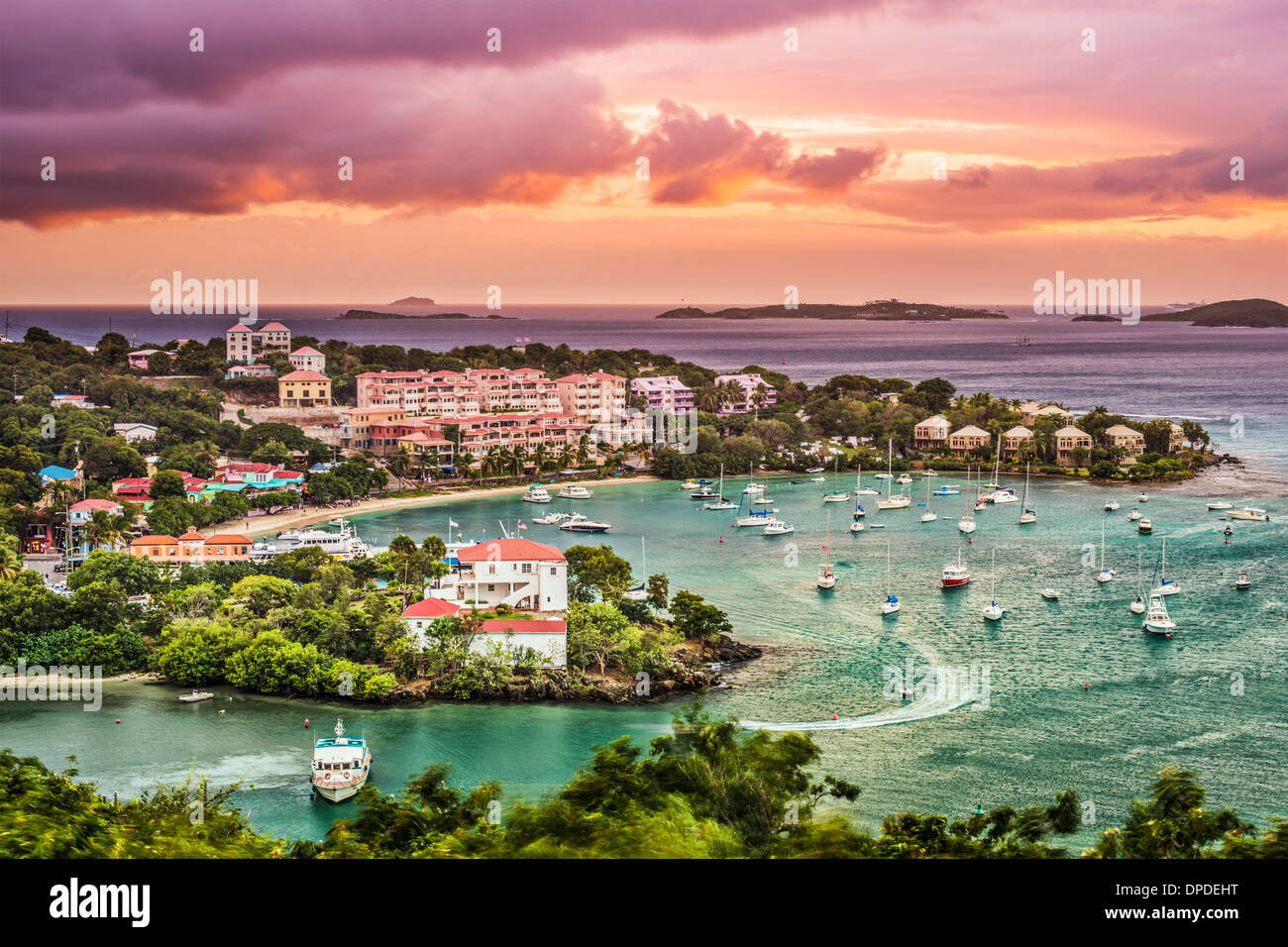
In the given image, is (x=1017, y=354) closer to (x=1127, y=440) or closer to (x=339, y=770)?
(x=1127, y=440)

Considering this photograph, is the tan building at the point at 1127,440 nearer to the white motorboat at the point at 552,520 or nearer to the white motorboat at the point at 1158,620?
the white motorboat at the point at 1158,620

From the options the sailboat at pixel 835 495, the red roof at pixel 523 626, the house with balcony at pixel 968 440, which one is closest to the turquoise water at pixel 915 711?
the red roof at pixel 523 626

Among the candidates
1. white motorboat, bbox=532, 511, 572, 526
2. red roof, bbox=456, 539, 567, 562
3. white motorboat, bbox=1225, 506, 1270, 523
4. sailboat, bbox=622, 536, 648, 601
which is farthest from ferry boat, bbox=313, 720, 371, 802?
white motorboat, bbox=1225, 506, 1270, 523

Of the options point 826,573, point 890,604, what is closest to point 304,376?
point 826,573

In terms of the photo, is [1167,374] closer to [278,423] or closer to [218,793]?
[278,423]

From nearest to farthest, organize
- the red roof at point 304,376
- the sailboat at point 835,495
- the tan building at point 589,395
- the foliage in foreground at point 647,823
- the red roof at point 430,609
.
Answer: the foliage in foreground at point 647,823, the red roof at point 430,609, the sailboat at point 835,495, the red roof at point 304,376, the tan building at point 589,395

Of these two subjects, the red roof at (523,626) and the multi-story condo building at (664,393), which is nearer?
the red roof at (523,626)
